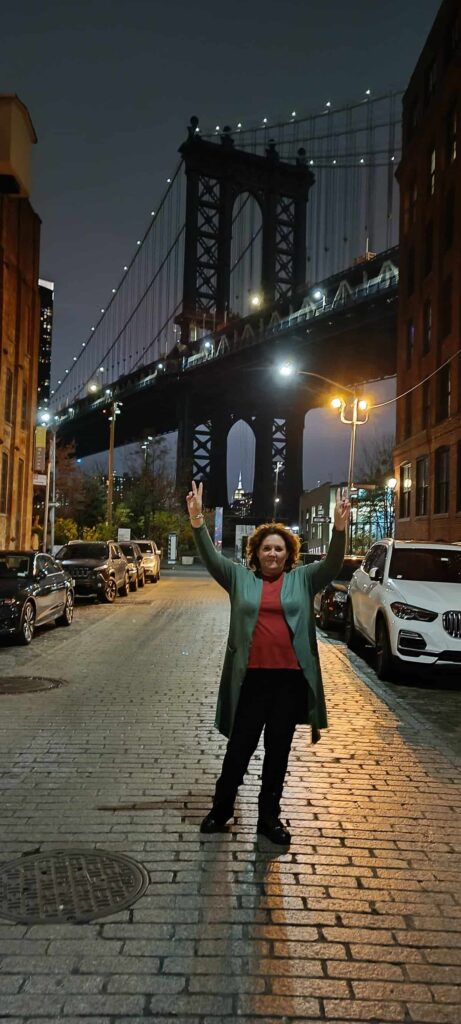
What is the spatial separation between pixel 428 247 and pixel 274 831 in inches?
1419

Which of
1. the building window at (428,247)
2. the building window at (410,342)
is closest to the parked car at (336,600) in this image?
the building window at (428,247)

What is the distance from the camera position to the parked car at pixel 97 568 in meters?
21.1

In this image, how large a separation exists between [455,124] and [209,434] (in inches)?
2259

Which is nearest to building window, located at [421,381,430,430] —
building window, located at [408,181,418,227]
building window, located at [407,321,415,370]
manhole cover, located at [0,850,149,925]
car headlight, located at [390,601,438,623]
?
building window, located at [407,321,415,370]

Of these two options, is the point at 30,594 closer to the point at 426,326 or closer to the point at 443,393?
the point at 443,393

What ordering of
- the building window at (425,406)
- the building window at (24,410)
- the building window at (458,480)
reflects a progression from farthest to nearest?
the building window at (24,410), the building window at (425,406), the building window at (458,480)

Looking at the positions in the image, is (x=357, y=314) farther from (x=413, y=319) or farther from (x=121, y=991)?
(x=121, y=991)

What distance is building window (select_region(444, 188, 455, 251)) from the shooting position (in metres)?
33.3

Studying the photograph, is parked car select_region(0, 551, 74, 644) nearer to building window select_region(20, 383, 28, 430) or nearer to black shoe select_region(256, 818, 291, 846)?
black shoe select_region(256, 818, 291, 846)

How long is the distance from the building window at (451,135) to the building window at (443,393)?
8432 millimetres

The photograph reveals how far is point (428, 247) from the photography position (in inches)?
1446

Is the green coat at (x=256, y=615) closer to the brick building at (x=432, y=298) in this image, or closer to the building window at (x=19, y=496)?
the brick building at (x=432, y=298)

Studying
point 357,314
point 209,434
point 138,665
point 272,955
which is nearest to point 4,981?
point 272,955

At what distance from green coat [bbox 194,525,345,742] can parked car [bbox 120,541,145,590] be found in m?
22.1
